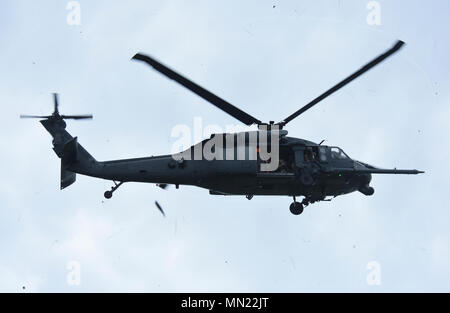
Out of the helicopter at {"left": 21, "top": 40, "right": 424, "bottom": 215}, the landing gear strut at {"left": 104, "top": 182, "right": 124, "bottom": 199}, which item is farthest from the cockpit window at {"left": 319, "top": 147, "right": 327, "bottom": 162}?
the landing gear strut at {"left": 104, "top": 182, "right": 124, "bottom": 199}

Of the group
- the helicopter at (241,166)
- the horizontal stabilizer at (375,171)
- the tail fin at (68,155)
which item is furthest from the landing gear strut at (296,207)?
the tail fin at (68,155)

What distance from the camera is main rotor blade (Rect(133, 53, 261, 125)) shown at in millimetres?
22859

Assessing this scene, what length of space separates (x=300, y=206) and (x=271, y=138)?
3.56 m

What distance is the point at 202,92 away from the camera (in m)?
24.1

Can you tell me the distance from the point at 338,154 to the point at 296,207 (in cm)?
318

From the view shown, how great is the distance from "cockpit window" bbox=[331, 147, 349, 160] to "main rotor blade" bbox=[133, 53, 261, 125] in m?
4.14

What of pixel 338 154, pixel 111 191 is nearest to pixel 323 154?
pixel 338 154

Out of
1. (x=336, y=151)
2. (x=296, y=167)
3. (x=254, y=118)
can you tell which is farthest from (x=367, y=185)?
(x=254, y=118)
